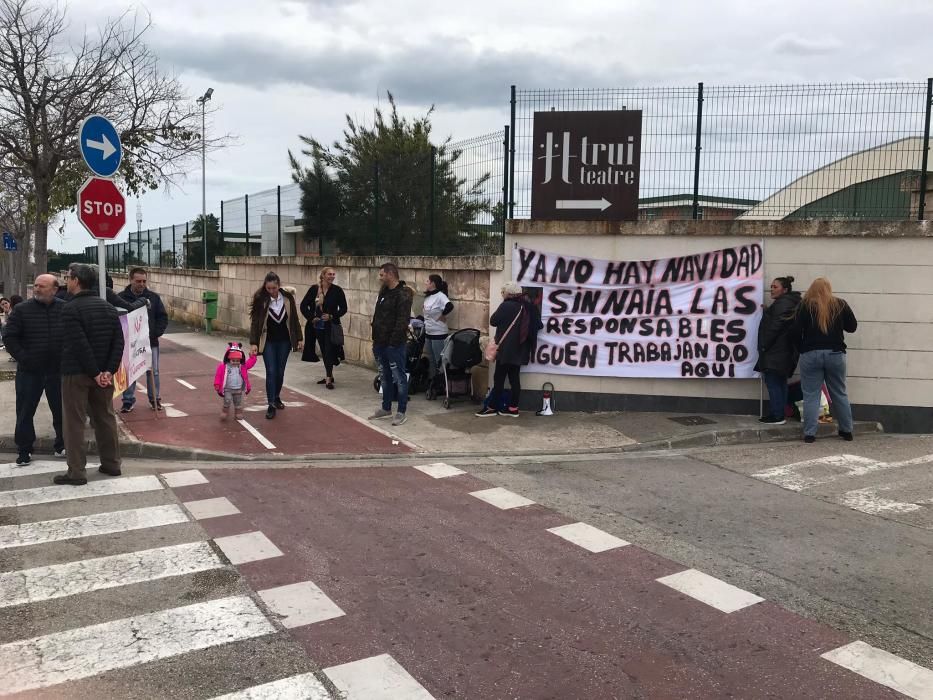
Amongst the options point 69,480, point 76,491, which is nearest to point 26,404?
point 69,480

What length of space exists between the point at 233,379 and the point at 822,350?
6966 mm

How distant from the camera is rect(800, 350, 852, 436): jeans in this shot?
8.78 metres

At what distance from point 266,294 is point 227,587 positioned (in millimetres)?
5581

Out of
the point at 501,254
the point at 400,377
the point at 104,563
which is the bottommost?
the point at 104,563

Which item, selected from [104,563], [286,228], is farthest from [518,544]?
[286,228]

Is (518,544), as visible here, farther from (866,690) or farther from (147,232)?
(147,232)

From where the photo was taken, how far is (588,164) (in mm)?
9969

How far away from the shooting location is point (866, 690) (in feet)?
11.5

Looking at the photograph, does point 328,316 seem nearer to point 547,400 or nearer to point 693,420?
point 547,400

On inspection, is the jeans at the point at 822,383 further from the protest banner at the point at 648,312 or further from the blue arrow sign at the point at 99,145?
the blue arrow sign at the point at 99,145

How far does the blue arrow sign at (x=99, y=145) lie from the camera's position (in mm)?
8205

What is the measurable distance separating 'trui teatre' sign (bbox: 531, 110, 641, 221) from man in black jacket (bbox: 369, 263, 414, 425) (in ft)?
7.37

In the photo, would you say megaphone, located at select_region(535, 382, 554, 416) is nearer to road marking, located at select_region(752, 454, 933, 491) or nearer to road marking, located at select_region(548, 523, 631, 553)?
road marking, located at select_region(752, 454, 933, 491)

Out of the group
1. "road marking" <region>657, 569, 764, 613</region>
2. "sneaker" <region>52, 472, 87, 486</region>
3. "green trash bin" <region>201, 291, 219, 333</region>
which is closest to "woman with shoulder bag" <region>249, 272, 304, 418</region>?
"sneaker" <region>52, 472, 87, 486</region>
